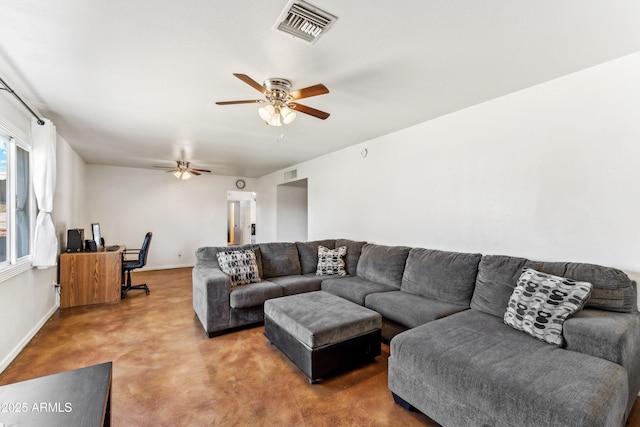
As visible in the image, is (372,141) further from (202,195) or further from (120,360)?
(202,195)

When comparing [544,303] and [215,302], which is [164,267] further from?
[544,303]

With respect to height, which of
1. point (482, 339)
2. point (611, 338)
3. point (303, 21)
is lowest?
point (482, 339)

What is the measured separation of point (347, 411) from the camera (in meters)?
1.78

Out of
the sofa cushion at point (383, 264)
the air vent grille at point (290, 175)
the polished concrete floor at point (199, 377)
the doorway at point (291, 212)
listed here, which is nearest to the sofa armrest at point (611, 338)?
the polished concrete floor at point (199, 377)

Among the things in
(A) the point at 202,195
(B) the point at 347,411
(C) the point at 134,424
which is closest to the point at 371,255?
(B) the point at 347,411

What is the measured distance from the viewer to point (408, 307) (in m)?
2.48

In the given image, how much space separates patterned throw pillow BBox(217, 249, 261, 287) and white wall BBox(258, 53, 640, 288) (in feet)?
5.94

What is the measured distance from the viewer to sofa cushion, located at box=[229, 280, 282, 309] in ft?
9.63

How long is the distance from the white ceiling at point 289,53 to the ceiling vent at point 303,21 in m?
0.04

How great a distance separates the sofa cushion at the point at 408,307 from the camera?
2336mm

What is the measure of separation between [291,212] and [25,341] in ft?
16.3

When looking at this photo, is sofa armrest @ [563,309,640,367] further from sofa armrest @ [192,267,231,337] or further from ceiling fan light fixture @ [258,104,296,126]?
sofa armrest @ [192,267,231,337]

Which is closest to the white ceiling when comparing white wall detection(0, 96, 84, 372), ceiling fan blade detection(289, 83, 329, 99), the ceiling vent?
the ceiling vent

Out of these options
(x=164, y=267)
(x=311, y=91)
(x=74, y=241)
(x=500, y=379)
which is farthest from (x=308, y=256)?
(x=164, y=267)
